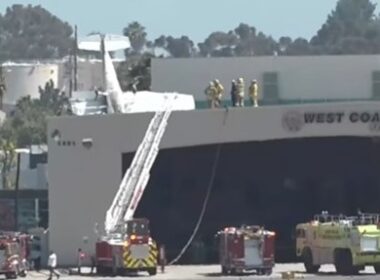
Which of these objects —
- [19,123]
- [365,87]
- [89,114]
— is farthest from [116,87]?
[19,123]

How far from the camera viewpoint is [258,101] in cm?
8862

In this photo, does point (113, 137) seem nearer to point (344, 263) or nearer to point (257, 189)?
point (257, 189)

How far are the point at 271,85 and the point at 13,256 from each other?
23589mm

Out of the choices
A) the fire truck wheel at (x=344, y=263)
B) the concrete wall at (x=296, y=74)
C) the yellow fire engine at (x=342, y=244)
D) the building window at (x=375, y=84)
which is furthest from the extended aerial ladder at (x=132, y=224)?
the building window at (x=375, y=84)

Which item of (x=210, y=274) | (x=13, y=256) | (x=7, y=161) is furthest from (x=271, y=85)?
(x=7, y=161)

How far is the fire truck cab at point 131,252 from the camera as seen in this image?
68812 mm

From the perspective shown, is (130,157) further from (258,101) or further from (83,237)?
(258,101)

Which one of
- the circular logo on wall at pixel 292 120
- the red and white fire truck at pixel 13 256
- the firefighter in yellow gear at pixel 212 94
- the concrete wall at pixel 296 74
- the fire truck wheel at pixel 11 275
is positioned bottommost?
the fire truck wheel at pixel 11 275

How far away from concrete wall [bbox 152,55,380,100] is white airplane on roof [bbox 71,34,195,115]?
3.70 meters

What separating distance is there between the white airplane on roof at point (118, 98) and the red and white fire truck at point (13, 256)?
1116 centimetres

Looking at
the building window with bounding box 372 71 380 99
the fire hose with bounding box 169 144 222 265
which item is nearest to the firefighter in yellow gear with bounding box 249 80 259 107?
the fire hose with bounding box 169 144 222 265

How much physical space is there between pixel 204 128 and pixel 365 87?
1450 cm

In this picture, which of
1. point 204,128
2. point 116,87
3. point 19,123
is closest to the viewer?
point 204,128

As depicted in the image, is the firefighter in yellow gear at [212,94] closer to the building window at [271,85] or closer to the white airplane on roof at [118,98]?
the white airplane on roof at [118,98]
